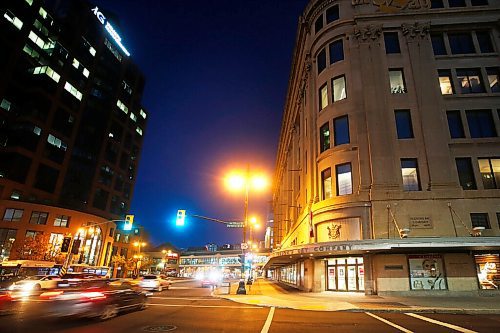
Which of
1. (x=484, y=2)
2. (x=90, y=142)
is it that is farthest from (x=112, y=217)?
(x=484, y=2)

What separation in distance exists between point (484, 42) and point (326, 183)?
21.2 m

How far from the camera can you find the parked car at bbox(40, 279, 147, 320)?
34.1 feet

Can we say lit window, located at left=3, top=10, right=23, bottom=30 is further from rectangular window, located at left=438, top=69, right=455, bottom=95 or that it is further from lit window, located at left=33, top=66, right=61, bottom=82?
rectangular window, located at left=438, top=69, right=455, bottom=95

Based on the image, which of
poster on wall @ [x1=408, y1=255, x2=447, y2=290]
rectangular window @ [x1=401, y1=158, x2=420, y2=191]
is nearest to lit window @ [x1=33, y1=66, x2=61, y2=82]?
rectangular window @ [x1=401, y1=158, x2=420, y2=191]

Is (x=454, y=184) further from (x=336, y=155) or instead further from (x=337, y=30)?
(x=337, y=30)

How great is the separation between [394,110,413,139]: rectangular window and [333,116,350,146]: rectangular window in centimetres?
434

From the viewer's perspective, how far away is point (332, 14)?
33.7 metres

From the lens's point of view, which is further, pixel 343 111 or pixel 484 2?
pixel 484 2

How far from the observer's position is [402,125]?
26703mm

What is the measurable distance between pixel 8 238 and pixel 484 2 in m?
73.4

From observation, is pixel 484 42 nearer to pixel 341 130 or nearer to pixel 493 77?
pixel 493 77

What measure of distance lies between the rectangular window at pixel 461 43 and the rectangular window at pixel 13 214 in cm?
6698

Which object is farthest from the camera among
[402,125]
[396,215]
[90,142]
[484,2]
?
[90,142]

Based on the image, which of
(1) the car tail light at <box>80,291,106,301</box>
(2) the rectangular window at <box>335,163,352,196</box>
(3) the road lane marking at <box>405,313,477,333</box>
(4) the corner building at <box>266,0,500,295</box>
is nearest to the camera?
(3) the road lane marking at <box>405,313,477,333</box>
